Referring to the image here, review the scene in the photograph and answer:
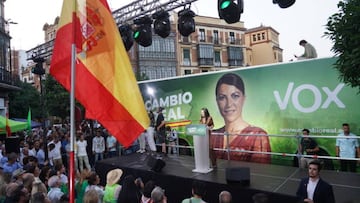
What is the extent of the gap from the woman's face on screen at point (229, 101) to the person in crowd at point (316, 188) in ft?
20.2

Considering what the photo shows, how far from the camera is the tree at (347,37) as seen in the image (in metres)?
4.60

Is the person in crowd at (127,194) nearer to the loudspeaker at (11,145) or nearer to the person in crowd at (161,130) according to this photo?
the person in crowd at (161,130)

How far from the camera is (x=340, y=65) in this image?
505 cm

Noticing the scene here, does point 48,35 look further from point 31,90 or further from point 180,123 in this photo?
point 180,123

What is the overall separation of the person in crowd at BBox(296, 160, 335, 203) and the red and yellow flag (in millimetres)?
2782

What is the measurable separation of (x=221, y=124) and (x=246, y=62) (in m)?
51.4

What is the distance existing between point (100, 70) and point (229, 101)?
27.0 ft

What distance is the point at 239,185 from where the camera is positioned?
7.00 meters

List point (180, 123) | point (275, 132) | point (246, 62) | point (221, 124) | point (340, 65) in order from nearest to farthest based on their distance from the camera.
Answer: point (340, 65) → point (275, 132) → point (221, 124) → point (180, 123) → point (246, 62)

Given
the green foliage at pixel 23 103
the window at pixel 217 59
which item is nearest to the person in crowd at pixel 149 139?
the green foliage at pixel 23 103

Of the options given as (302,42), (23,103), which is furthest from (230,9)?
(23,103)

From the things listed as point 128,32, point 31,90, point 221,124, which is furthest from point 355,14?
point 31,90

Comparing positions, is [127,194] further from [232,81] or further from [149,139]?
[232,81]

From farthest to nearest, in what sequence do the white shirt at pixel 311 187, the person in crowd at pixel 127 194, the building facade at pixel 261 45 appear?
the building facade at pixel 261 45 → the person in crowd at pixel 127 194 → the white shirt at pixel 311 187
